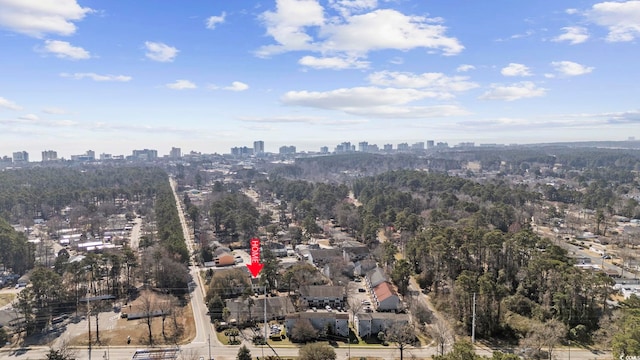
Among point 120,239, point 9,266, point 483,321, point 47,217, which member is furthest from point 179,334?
point 47,217

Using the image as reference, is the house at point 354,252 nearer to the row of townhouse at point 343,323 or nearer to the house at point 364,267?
the house at point 364,267

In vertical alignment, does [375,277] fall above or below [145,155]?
below

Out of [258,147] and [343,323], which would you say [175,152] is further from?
[343,323]

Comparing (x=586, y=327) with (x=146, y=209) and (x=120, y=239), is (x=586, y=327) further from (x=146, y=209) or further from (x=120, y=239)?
(x=146, y=209)

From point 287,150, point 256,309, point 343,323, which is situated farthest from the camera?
point 287,150

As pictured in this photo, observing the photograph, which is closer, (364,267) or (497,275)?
(497,275)

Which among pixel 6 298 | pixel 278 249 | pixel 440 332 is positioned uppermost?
pixel 278 249

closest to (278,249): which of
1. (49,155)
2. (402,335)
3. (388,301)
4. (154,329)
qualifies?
(388,301)
